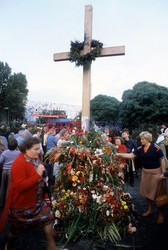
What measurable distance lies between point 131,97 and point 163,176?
2404 centimetres

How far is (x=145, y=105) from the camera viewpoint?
2673 cm

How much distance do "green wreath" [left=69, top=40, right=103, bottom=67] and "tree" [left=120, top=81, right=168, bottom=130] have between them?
2008 centimetres

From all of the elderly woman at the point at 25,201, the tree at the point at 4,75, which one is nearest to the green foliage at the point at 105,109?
the tree at the point at 4,75

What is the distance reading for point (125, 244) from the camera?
12.8 feet

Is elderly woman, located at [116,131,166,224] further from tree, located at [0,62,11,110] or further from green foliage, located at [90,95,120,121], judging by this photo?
tree, located at [0,62,11,110]

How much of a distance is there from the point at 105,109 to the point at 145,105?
47.8 feet

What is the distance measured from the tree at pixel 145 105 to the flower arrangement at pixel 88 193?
2160cm

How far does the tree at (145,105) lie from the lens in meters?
26.1

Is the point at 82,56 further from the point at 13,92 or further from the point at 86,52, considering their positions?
the point at 13,92

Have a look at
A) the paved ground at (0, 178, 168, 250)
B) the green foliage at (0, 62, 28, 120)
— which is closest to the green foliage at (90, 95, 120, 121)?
the green foliage at (0, 62, 28, 120)

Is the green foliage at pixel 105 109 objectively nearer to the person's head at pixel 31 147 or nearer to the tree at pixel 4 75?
the tree at pixel 4 75

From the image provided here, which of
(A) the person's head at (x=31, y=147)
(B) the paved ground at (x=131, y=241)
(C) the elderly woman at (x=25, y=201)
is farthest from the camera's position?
(B) the paved ground at (x=131, y=241)

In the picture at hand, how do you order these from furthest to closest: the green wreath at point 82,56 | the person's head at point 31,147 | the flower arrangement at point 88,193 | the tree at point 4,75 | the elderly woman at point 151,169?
the tree at point 4,75, the green wreath at point 82,56, the elderly woman at point 151,169, the flower arrangement at point 88,193, the person's head at point 31,147

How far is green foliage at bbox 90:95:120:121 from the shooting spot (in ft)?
134
